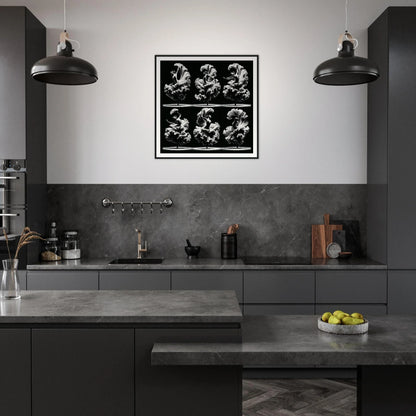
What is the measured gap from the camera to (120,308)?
2.71 metres

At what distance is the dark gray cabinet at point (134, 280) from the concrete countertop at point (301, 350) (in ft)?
6.47

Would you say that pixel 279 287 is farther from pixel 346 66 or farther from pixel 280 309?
pixel 346 66

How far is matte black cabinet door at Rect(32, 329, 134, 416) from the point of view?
8.52 ft

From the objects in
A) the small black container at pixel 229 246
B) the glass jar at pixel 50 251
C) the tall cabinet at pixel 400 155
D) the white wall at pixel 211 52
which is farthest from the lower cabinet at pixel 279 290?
the glass jar at pixel 50 251

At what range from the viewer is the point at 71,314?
258cm

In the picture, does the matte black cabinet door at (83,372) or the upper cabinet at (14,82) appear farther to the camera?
the upper cabinet at (14,82)

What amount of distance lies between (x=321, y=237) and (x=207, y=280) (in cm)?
133

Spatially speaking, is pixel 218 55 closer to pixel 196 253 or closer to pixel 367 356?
pixel 196 253

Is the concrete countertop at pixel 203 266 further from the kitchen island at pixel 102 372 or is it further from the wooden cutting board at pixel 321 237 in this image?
the kitchen island at pixel 102 372

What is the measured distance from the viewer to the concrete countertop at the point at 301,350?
7.47 feet

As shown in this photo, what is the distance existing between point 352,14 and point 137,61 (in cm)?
223

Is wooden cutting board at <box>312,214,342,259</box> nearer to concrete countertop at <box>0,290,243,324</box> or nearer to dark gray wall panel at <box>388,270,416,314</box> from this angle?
dark gray wall panel at <box>388,270,416,314</box>

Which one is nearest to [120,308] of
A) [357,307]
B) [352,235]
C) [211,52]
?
[357,307]

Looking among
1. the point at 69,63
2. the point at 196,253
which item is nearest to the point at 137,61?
the point at 196,253
